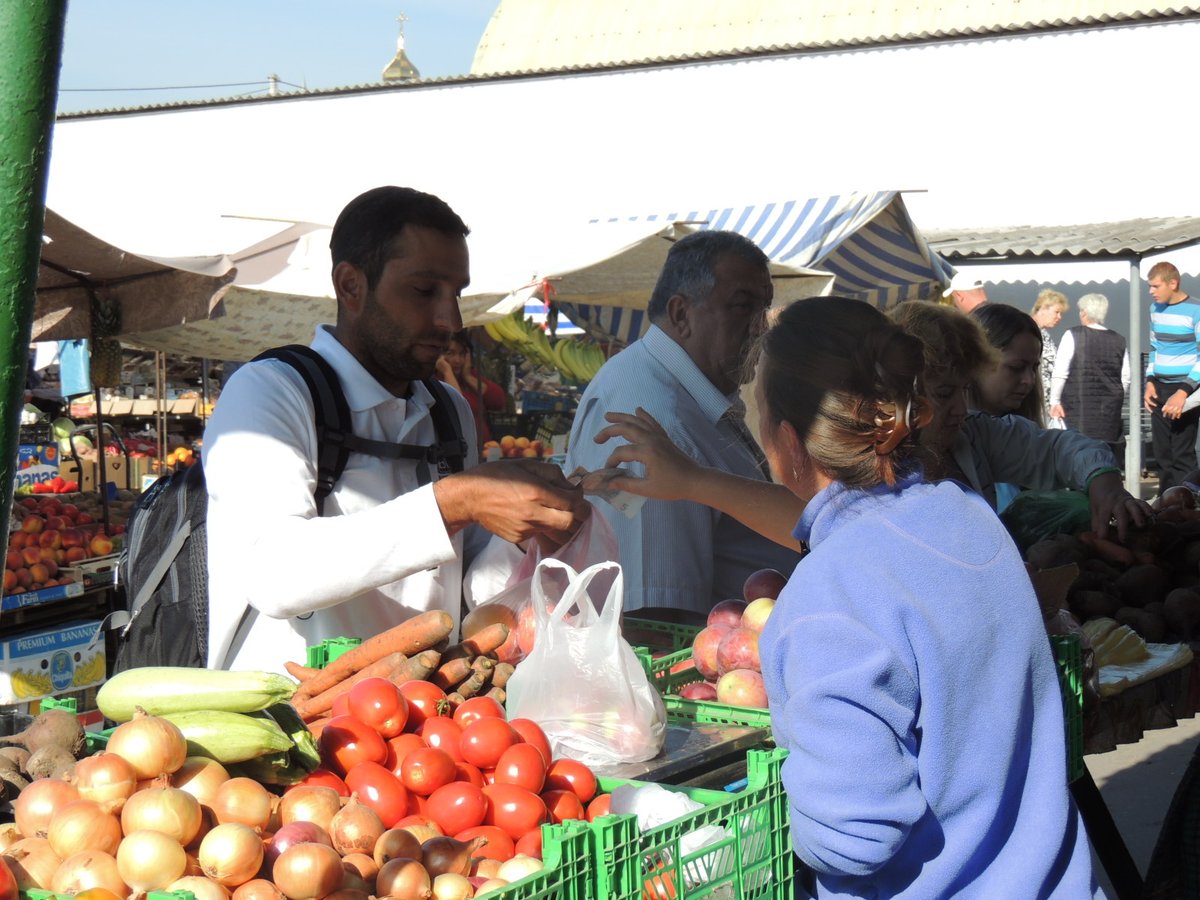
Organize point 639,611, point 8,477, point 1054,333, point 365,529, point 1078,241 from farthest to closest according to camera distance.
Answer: point 1054,333
point 1078,241
point 639,611
point 365,529
point 8,477

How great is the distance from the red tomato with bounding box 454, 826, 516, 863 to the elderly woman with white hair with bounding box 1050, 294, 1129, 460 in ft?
32.5

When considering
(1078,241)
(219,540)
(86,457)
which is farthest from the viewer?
(1078,241)

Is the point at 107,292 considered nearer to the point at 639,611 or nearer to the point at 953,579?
the point at 639,611

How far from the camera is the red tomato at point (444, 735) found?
82.4 inches

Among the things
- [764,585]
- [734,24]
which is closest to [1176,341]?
[764,585]

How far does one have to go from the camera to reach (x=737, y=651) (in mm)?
2598

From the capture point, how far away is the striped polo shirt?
33.8 ft

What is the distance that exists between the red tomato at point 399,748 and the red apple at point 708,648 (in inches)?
32.2

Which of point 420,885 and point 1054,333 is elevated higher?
point 1054,333

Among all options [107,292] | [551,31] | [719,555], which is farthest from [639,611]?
[551,31]

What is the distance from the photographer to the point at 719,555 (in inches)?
140

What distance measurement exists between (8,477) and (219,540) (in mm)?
1688

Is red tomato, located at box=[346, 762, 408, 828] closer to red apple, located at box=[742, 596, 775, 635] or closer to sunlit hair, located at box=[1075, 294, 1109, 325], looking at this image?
red apple, located at box=[742, 596, 775, 635]

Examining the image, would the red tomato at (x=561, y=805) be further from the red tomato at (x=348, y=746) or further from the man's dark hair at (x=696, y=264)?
the man's dark hair at (x=696, y=264)
